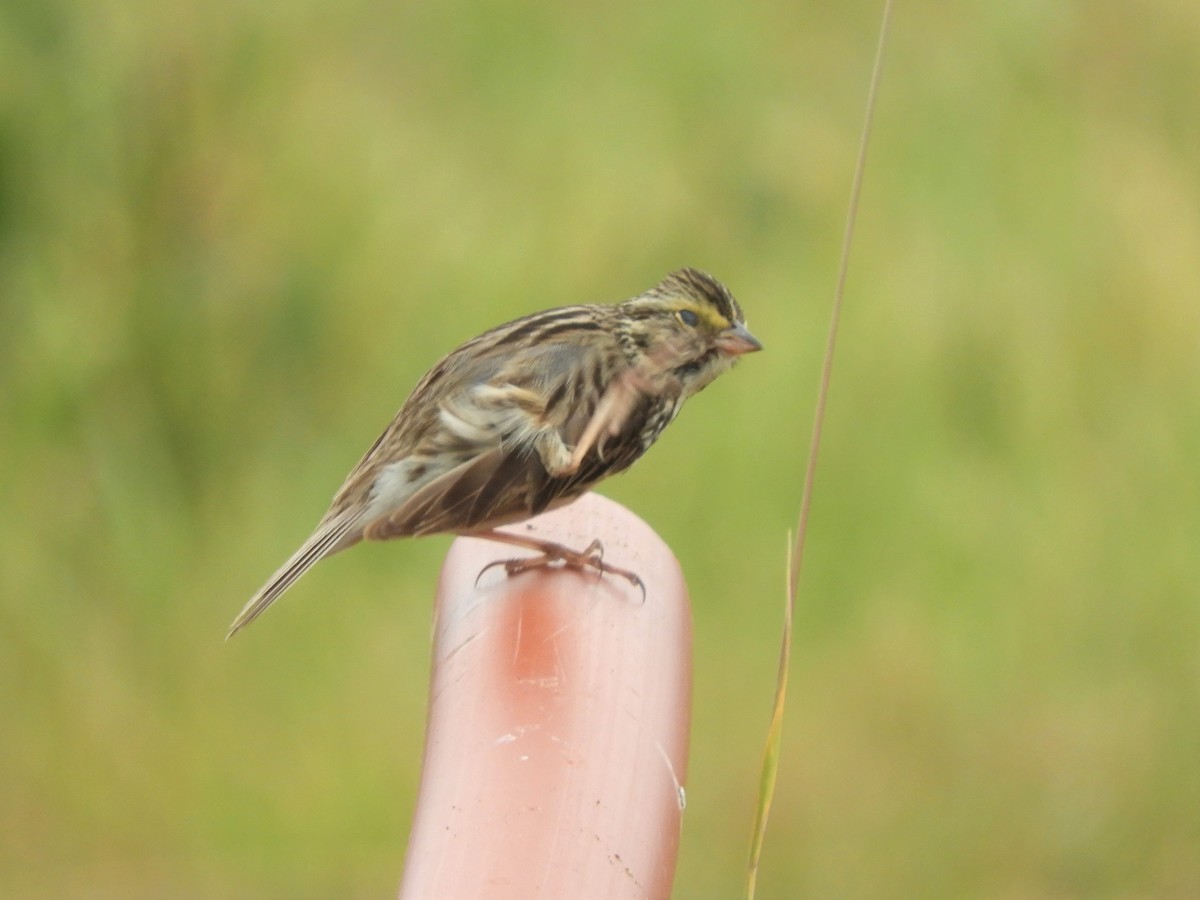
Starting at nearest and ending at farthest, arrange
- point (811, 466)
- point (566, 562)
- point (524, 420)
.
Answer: point (811, 466) → point (566, 562) → point (524, 420)

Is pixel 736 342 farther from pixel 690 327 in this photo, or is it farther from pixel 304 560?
pixel 304 560

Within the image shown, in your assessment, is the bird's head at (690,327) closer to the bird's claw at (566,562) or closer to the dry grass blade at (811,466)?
the bird's claw at (566,562)

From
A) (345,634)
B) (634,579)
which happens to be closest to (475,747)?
(634,579)

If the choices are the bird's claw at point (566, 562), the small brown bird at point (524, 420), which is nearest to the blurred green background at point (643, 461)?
the small brown bird at point (524, 420)

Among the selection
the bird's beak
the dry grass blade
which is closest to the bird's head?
the bird's beak

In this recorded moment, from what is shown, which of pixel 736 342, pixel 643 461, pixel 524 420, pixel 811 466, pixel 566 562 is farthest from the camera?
pixel 643 461

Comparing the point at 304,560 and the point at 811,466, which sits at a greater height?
the point at 304,560

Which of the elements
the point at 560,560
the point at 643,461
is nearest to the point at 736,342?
the point at 560,560

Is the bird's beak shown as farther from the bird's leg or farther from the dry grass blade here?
the dry grass blade
